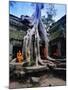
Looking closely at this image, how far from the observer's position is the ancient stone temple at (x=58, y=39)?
2184 mm

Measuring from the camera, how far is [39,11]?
2.15 m

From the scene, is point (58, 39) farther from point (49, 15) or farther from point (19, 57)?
point (19, 57)

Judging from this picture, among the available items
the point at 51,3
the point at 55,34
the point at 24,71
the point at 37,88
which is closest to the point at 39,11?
the point at 51,3

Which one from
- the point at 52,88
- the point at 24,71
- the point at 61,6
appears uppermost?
the point at 61,6

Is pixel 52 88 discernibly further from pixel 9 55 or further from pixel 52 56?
pixel 9 55

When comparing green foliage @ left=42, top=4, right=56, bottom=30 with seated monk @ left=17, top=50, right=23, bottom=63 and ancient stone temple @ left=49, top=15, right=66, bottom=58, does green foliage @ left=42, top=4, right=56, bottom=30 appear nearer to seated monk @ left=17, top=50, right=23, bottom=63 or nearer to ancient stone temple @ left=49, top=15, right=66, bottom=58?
ancient stone temple @ left=49, top=15, right=66, bottom=58

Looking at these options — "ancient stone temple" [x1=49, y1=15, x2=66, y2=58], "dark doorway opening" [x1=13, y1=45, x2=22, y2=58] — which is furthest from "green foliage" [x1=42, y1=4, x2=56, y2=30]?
"dark doorway opening" [x1=13, y1=45, x2=22, y2=58]

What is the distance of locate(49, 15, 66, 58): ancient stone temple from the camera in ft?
7.16

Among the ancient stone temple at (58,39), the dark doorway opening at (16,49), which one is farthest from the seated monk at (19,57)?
the ancient stone temple at (58,39)

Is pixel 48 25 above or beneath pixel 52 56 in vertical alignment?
above

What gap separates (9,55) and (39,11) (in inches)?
22.7

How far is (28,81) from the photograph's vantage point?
2119 mm

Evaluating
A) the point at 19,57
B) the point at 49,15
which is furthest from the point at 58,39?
the point at 19,57

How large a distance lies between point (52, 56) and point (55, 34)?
0.81ft
